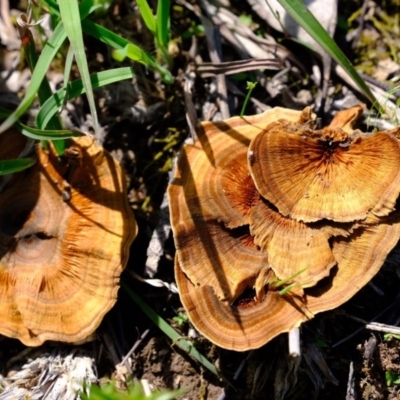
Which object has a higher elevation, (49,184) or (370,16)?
(370,16)

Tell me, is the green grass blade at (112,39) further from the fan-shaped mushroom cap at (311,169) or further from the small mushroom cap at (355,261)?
the small mushroom cap at (355,261)

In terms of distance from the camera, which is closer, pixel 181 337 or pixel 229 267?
pixel 229 267

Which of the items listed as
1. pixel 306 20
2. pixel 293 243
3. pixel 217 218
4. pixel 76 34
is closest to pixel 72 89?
pixel 76 34

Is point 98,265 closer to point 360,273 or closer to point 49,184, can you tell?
point 49,184

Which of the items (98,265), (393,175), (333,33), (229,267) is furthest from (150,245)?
(333,33)

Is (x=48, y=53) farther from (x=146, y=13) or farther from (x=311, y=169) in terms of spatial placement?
(x=311, y=169)

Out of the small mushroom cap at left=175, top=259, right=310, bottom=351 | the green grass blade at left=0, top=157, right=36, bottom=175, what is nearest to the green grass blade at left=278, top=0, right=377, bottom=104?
the small mushroom cap at left=175, top=259, right=310, bottom=351
